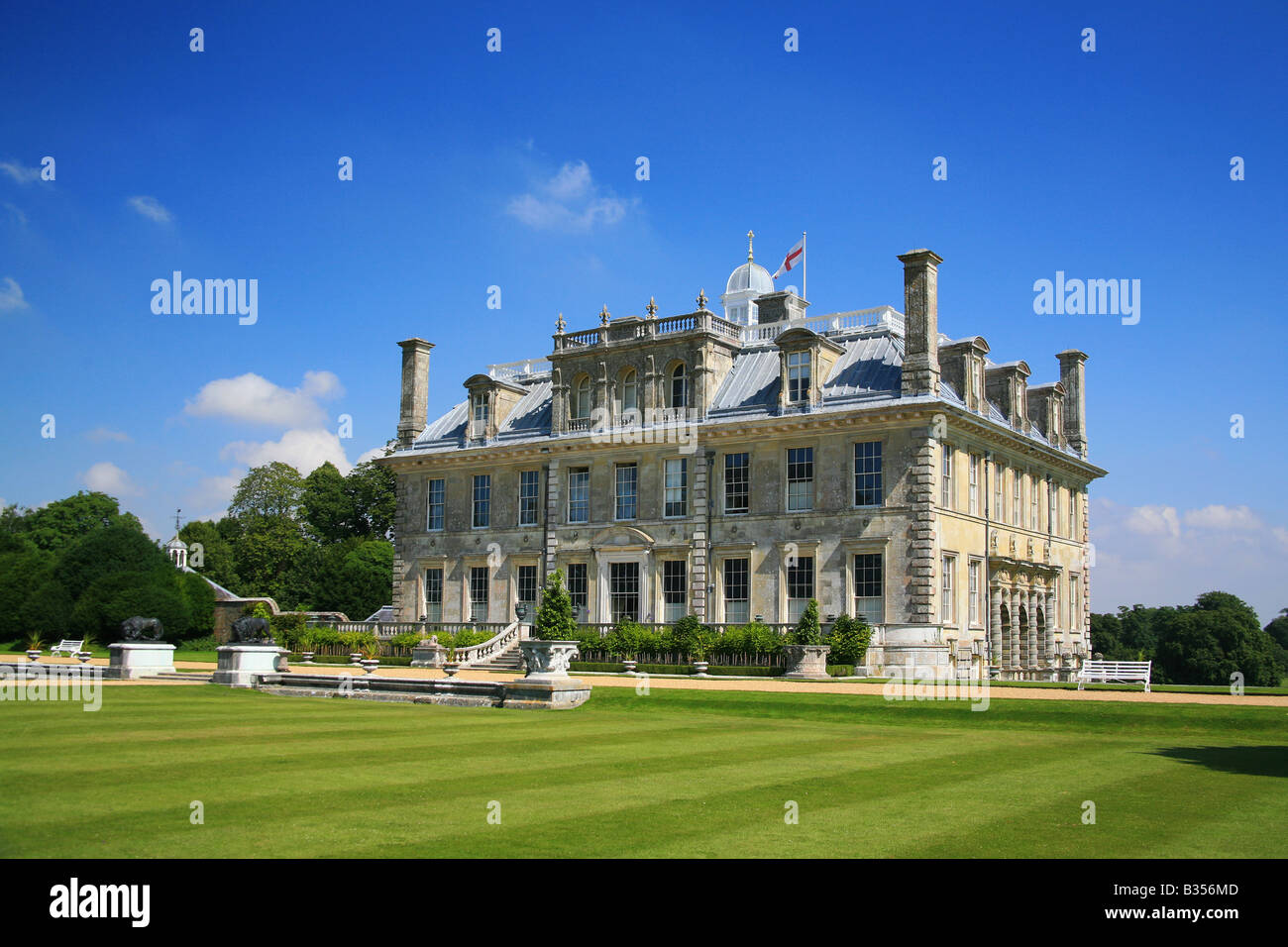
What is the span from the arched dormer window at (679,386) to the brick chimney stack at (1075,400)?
19.0 m

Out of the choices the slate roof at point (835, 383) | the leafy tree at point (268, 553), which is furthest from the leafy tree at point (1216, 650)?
the leafy tree at point (268, 553)

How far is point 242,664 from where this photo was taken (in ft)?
94.0

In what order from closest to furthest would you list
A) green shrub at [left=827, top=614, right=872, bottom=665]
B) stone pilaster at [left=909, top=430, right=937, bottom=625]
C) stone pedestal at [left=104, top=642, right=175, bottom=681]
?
stone pedestal at [left=104, top=642, right=175, bottom=681]
green shrub at [left=827, top=614, right=872, bottom=665]
stone pilaster at [left=909, top=430, right=937, bottom=625]

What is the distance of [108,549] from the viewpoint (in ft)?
190

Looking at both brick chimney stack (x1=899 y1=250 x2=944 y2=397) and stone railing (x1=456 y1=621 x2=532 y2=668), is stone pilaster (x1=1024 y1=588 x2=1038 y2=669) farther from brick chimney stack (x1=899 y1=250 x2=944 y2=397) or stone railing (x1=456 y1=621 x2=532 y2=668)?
stone railing (x1=456 y1=621 x2=532 y2=668)

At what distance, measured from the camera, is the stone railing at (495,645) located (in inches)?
1657

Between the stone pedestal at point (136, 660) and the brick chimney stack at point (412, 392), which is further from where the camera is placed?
the brick chimney stack at point (412, 392)

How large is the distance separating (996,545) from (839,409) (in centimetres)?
864

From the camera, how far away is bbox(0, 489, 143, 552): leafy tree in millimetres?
88625

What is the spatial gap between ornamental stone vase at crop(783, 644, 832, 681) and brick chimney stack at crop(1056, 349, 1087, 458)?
22118 millimetres

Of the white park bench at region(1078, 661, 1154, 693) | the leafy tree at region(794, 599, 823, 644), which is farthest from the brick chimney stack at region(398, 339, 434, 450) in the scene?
the white park bench at region(1078, 661, 1154, 693)

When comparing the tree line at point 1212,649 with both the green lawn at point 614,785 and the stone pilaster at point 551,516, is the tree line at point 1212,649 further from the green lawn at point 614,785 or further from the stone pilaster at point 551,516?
the green lawn at point 614,785

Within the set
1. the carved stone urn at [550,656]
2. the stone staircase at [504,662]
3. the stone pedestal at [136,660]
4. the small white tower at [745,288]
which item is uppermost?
the small white tower at [745,288]
